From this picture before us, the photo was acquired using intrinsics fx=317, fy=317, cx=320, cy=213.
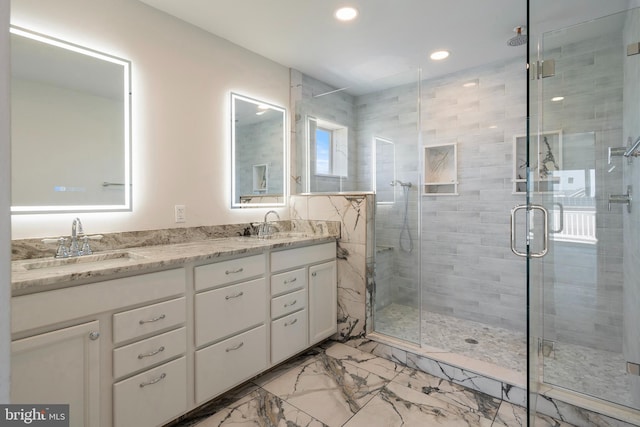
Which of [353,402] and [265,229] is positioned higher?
[265,229]

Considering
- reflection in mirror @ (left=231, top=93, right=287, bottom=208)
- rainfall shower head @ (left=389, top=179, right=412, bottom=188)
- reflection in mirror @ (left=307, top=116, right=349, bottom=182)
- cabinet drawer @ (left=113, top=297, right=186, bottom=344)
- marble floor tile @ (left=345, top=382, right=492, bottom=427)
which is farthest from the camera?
reflection in mirror @ (left=307, top=116, right=349, bottom=182)

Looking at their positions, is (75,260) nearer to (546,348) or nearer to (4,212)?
(4,212)

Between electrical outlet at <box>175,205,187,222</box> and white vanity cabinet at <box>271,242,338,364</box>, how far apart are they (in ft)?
2.35

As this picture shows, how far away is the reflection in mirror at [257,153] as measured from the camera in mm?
2672

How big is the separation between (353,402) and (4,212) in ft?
6.59

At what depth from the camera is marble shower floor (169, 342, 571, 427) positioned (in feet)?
5.81

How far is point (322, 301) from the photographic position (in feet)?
8.63

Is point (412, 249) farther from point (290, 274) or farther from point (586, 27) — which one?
point (586, 27)

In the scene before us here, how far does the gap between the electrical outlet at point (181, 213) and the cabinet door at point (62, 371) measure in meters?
1.00

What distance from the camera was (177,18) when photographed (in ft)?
7.39

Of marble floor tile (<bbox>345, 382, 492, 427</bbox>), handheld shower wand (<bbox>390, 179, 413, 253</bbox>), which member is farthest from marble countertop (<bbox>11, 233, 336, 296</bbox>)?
marble floor tile (<bbox>345, 382, 492, 427</bbox>)

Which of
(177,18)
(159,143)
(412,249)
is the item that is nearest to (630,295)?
(412,249)

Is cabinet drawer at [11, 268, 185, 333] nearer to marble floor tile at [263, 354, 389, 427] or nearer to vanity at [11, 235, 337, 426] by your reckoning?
vanity at [11, 235, 337, 426]

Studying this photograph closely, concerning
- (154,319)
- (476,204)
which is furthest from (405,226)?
(154,319)
